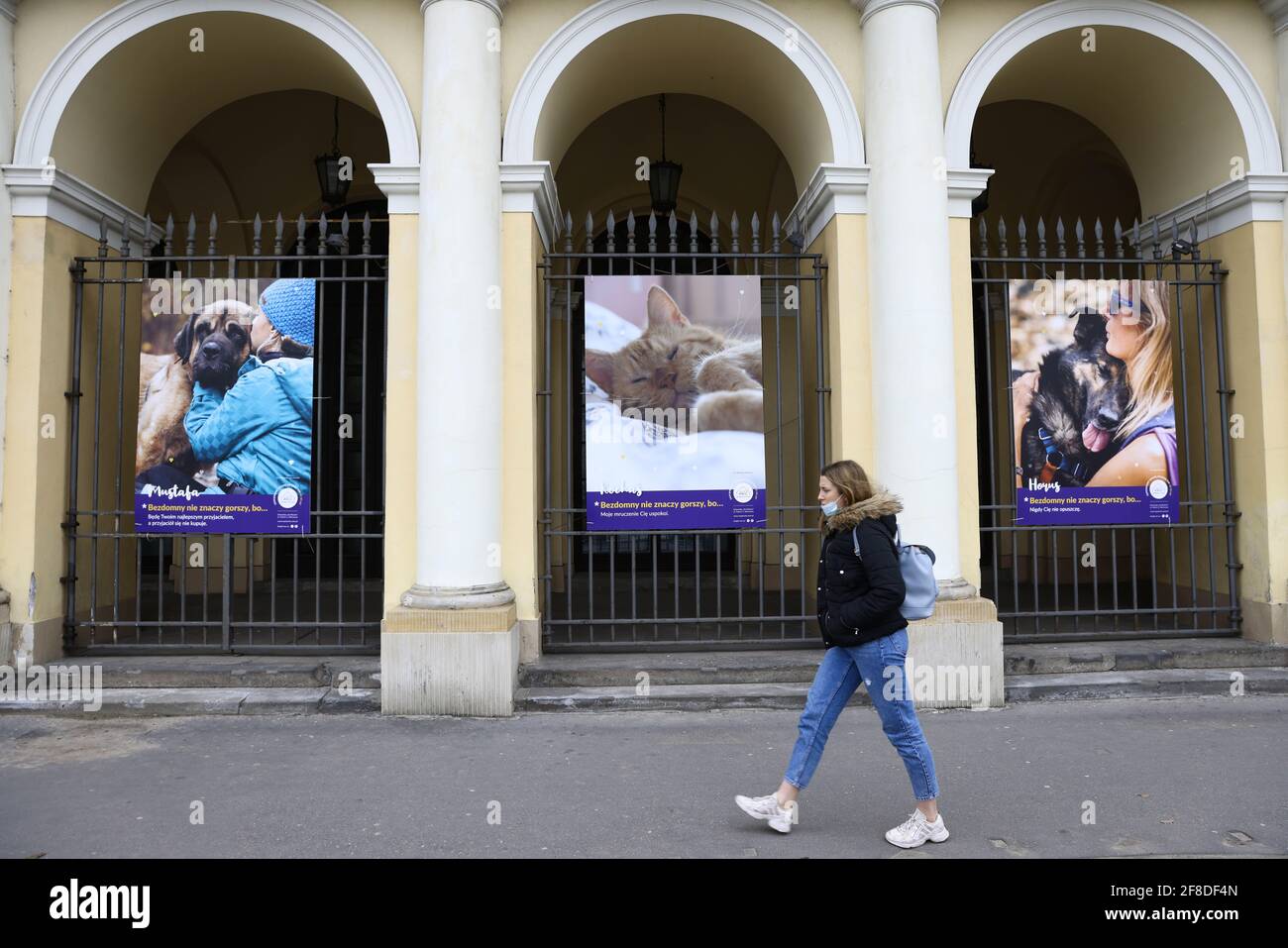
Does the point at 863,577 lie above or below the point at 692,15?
below

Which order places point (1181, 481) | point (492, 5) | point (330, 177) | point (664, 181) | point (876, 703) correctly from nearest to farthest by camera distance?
1. point (876, 703)
2. point (492, 5)
3. point (1181, 481)
4. point (330, 177)
5. point (664, 181)

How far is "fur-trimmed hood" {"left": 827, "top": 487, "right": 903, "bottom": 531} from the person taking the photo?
149 inches

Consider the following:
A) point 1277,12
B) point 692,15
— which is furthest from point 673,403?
point 1277,12

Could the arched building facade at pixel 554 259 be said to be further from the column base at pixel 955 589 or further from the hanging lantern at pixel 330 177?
the hanging lantern at pixel 330 177

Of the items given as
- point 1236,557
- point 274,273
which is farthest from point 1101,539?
point 274,273

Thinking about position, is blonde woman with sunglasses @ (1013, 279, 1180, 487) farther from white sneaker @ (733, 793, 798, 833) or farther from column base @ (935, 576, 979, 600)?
white sneaker @ (733, 793, 798, 833)

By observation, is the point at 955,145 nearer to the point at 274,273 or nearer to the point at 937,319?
the point at 937,319

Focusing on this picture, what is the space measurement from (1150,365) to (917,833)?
5070mm

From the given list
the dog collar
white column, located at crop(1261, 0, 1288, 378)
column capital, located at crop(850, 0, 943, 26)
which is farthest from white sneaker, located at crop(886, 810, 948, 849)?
white column, located at crop(1261, 0, 1288, 378)

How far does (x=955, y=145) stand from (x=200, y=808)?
664cm

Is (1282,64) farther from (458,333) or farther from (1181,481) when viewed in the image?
(458,333)

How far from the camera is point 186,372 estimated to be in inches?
270

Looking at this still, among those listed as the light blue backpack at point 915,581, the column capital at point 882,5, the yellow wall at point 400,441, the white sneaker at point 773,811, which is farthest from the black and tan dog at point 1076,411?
the yellow wall at point 400,441

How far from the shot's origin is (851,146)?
21.9 ft
